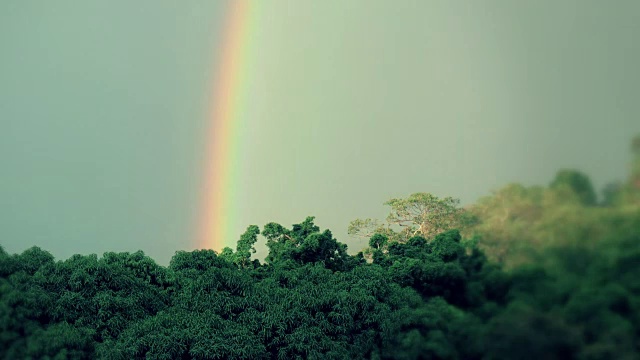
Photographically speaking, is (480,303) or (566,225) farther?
(480,303)

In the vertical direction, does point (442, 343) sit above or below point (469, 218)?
below

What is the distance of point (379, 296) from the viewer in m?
16.7

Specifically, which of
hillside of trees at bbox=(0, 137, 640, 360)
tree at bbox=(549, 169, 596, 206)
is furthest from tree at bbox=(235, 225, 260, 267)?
tree at bbox=(549, 169, 596, 206)

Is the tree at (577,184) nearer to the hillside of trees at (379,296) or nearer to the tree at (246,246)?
the hillside of trees at (379,296)

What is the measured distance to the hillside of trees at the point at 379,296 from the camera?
35.4ft

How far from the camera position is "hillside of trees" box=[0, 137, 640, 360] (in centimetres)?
1078

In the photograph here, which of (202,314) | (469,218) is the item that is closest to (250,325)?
(202,314)

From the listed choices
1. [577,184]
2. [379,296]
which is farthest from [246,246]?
[577,184]

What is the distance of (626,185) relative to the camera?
1183 cm

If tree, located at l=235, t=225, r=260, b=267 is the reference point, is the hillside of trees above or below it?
below

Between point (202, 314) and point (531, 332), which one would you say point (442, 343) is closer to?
point (531, 332)

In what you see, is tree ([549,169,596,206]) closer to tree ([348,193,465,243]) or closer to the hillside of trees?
the hillside of trees

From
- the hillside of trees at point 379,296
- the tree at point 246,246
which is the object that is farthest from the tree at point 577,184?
the tree at point 246,246

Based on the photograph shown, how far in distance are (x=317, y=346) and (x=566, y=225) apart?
20.2ft
